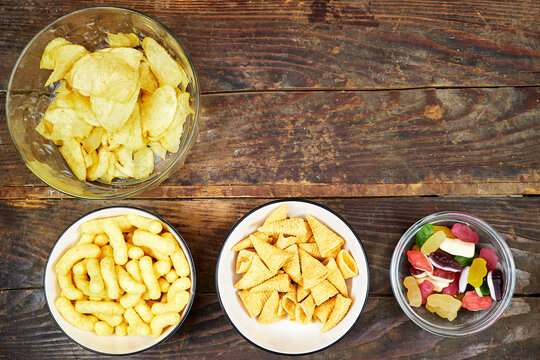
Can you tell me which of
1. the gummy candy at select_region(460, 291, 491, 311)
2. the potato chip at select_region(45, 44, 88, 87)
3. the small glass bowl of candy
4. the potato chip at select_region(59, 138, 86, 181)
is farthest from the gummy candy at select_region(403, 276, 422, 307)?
A: the potato chip at select_region(45, 44, 88, 87)

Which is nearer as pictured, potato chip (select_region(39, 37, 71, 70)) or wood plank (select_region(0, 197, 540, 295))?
potato chip (select_region(39, 37, 71, 70))

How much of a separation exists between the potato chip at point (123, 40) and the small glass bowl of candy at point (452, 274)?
2.45ft

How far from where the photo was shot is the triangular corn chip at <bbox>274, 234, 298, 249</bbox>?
955 mm

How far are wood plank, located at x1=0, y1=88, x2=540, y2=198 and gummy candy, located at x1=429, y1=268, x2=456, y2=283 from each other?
192 mm

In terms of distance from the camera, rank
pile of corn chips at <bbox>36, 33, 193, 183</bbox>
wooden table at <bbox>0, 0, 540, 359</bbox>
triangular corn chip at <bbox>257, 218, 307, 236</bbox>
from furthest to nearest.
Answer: wooden table at <bbox>0, 0, 540, 359</bbox> → triangular corn chip at <bbox>257, 218, 307, 236</bbox> → pile of corn chips at <bbox>36, 33, 193, 183</bbox>

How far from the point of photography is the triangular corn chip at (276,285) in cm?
94

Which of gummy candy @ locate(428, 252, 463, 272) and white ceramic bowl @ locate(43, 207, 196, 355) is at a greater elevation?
gummy candy @ locate(428, 252, 463, 272)

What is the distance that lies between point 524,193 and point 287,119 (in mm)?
600

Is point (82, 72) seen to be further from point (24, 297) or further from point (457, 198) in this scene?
point (457, 198)

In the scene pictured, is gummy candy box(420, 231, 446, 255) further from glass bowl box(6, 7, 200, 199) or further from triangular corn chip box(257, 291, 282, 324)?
glass bowl box(6, 7, 200, 199)

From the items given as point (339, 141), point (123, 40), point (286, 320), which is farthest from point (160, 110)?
point (286, 320)

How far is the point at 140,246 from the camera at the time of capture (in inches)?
38.2

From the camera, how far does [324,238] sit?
94 cm

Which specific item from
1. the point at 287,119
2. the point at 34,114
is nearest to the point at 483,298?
the point at 287,119
